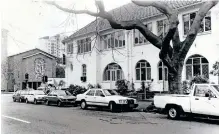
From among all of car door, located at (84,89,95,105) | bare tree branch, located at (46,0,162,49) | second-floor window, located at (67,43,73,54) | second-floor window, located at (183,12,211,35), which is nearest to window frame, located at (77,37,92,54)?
second-floor window, located at (67,43,73,54)

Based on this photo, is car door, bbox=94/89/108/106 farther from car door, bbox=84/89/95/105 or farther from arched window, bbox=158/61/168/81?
arched window, bbox=158/61/168/81

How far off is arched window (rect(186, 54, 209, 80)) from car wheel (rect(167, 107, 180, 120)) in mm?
7972

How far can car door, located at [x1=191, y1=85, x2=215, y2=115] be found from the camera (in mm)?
11273

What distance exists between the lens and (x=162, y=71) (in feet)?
76.0

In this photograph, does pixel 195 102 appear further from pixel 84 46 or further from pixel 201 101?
pixel 84 46

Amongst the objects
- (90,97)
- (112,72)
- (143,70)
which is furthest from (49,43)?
(112,72)

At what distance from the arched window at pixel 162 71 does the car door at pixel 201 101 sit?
10961 millimetres

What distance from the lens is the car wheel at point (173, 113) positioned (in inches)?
→ 487

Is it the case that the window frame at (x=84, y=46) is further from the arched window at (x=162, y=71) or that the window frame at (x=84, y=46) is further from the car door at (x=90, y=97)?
the car door at (x=90, y=97)

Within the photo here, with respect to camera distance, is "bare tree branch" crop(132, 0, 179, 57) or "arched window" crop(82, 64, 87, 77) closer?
"bare tree branch" crop(132, 0, 179, 57)

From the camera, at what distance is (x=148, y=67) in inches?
972

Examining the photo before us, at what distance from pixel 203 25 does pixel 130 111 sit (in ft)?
28.0

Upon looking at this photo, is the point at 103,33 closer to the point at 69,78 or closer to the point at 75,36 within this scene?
the point at 75,36

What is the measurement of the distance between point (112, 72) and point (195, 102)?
1764cm
